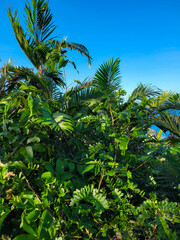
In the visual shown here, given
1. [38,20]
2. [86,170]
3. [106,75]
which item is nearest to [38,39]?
[38,20]

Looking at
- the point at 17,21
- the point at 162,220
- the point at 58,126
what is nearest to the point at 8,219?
the point at 58,126

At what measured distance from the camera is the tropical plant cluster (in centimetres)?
83

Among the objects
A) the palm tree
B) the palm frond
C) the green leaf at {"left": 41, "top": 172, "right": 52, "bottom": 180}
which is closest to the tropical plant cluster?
the green leaf at {"left": 41, "top": 172, "right": 52, "bottom": 180}

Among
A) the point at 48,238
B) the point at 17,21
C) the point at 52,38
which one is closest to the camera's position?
the point at 48,238

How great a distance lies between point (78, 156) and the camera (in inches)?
49.0

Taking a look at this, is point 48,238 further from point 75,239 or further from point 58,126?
point 58,126

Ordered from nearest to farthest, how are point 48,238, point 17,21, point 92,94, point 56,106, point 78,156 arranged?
point 48,238 → point 78,156 → point 56,106 → point 92,94 → point 17,21

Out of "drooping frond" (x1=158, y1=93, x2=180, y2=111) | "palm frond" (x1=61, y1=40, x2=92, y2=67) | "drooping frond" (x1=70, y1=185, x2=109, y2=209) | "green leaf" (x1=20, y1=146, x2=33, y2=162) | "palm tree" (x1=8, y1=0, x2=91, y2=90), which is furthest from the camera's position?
"palm frond" (x1=61, y1=40, x2=92, y2=67)

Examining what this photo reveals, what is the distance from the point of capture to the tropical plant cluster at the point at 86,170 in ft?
2.74

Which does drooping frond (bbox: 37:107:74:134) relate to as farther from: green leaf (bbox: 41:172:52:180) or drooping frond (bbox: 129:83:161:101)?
drooping frond (bbox: 129:83:161:101)

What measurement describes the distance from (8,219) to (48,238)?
0.57 m

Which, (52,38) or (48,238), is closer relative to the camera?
(48,238)

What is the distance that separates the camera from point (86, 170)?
950mm

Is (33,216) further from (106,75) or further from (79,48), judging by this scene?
(79,48)
